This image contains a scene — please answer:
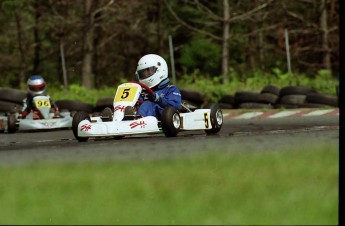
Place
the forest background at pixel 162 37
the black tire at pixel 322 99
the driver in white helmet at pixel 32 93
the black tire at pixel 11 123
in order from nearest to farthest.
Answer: the black tire at pixel 11 123
the driver in white helmet at pixel 32 93
the black tire at pixel 322 99
the forest background at pixel 162 37

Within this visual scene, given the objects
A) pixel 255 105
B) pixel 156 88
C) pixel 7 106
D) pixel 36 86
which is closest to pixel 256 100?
pixel 255 105

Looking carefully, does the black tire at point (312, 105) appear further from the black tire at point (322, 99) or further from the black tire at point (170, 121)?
the black tire at point (170, 121)

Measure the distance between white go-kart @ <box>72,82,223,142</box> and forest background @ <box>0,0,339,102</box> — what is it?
54.9 feet

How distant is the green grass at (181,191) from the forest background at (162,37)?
22.5 m

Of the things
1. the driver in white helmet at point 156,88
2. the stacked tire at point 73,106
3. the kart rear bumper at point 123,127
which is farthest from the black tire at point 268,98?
the kart rear bumper at point 123,127

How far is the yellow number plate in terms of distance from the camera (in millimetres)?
12656

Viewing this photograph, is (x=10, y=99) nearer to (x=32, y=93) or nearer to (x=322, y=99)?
(x=32, y=93)

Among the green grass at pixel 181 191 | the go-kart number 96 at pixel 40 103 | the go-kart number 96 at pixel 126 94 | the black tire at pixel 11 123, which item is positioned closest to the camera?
the green grass at pixel 181 191

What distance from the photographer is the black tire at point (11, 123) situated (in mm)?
16391

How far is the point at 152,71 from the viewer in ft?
43.0

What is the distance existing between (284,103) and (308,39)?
61.0 feet

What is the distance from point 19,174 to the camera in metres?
7.40

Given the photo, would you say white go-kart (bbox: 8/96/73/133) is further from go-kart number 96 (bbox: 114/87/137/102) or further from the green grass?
the green grass

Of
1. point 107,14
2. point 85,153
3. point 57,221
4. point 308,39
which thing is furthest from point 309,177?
point 308,39
